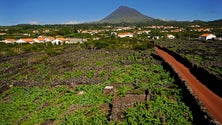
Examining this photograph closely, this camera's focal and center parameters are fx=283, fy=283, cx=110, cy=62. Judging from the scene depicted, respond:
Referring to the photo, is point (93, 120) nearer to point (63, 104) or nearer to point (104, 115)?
point (104, 115)

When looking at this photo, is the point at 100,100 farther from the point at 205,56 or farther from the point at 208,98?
the point at 205,56

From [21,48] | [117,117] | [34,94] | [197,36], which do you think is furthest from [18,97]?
[197,36]

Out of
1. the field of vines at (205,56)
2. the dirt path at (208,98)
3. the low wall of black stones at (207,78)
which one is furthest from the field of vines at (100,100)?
the field of vines at (205,56)

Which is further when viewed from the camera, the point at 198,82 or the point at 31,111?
the point at 198,82

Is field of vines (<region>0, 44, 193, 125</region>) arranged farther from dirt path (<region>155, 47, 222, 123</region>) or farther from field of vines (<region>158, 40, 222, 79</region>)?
field of vines (<region>158, 40, 222, 79</region>)

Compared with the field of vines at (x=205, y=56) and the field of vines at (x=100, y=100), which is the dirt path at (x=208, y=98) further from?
the field of vines at (x=205, y=56)

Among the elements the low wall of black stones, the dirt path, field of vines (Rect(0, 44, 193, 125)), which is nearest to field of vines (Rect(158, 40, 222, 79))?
the low wall of black stones

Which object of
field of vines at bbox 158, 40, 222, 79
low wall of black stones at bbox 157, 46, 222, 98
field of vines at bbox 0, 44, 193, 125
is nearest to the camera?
field of vines at bbox 0, 44, 193, 125

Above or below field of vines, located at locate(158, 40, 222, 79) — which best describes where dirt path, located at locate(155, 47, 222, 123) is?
above

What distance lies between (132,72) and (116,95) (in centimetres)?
1293

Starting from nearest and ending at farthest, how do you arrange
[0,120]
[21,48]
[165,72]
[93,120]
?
[93,120] < [0,120] < [165,72] < [21,48]

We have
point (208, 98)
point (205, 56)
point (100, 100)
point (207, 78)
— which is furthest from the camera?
point (205, 56)

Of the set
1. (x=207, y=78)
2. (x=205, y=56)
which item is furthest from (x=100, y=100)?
(x=205, y=56)

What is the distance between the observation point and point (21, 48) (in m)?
98.8
